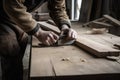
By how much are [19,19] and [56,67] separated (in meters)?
0.67

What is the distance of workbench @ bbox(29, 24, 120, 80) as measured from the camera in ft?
5.12

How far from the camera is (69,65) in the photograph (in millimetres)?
1752

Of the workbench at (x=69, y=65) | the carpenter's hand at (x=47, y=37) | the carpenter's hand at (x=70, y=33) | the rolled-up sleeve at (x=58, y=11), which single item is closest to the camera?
the workbench at (x=69, y=65)

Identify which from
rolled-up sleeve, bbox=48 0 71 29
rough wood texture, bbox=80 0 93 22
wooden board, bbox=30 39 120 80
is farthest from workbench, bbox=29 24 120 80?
rough wood texture, bbox=80 0 93 22

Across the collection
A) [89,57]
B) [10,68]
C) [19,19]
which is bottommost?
[10,68]

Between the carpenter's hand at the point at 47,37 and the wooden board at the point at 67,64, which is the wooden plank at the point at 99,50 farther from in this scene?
the carpenter's hand at the point at 47,37

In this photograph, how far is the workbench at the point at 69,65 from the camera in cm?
156

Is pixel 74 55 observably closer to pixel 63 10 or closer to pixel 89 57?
pixel 89 57

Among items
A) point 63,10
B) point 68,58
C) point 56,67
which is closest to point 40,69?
point 56,67

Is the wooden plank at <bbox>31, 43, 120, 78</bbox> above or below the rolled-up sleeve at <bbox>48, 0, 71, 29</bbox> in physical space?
below

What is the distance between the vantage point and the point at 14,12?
2.20m

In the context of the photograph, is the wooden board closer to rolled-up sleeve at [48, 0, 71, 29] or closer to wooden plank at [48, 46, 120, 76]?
wooden plank at [48, 46, 120, 76]

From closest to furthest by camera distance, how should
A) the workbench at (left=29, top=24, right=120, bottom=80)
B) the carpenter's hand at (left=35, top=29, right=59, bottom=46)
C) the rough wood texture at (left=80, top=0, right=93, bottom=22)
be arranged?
the workbench at (left=29, top=24, right=120, bottom=80) → the carpenter's hand at (left=35, top=29, right=59, bottom=46) → the rough wood texture at (left=80, top=0, right=93, bottom=22)

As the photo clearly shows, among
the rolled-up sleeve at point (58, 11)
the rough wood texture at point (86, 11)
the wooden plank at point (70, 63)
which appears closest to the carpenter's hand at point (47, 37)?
the wooden plank at point (70, 63)
